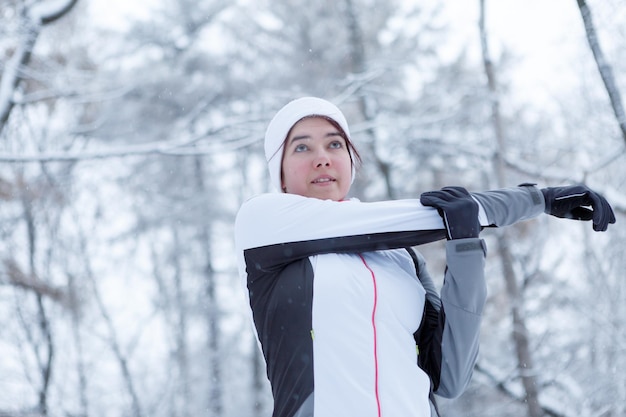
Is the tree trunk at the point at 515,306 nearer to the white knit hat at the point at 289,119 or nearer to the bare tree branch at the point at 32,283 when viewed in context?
the white knit hat at the point at 289,119

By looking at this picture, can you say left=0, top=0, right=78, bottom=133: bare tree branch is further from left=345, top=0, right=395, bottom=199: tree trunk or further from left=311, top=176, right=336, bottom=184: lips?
left=345, top=0, right=395, bottom=199: tree trunk

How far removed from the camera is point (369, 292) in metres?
1.75

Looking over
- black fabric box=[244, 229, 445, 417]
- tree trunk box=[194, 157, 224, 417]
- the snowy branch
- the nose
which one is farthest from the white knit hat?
tree trunk box=[194, 157, 224, 417]

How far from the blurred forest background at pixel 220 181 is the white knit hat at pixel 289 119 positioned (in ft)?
13.3

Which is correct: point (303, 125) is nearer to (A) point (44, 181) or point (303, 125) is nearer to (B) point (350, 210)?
(B) point (350, 210)

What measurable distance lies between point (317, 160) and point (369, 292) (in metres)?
0.50

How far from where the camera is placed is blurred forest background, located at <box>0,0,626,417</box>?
8109 millimetres

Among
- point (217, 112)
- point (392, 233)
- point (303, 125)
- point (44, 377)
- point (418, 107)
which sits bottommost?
point (44, 377)

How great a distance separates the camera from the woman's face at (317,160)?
2.12 meters

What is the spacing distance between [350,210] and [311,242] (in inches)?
5.2

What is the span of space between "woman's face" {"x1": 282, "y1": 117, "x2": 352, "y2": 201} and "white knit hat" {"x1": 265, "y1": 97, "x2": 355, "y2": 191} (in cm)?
2

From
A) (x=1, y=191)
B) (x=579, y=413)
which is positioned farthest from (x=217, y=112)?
(x=579, y=413)

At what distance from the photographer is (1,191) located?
10195 millimetres

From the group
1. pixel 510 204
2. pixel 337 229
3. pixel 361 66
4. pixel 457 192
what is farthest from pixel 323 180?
pixel 361 66
